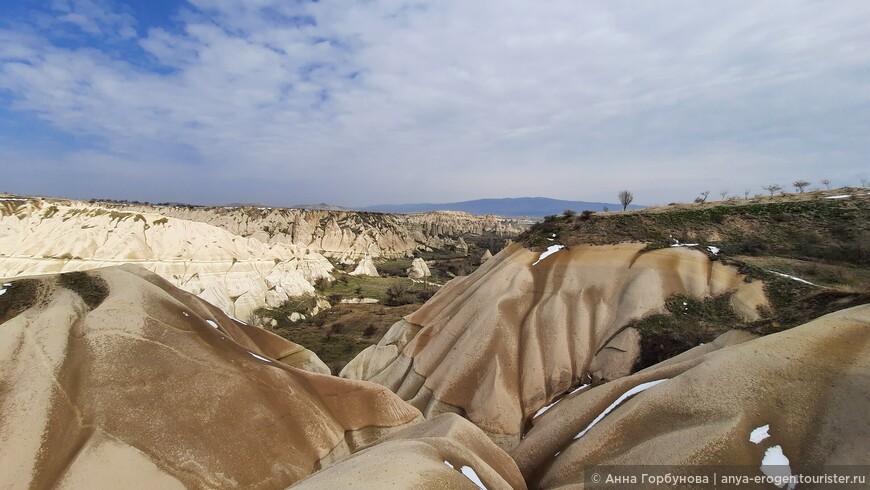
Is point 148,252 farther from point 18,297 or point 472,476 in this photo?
point 472,476

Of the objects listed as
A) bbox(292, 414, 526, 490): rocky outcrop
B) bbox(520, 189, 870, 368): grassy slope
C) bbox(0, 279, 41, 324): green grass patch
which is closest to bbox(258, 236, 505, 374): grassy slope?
bbox(0, 279, 41, 324): green grass patch

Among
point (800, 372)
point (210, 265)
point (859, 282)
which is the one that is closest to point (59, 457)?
point (800, 372)

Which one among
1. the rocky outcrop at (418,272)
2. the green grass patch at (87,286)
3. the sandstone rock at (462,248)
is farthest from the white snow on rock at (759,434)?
the sandstone rock at (462,248)

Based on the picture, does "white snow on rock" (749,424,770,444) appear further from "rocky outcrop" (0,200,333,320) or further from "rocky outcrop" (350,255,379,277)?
"rocky outcrop" (350,255,379,277)

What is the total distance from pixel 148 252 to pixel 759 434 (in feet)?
190

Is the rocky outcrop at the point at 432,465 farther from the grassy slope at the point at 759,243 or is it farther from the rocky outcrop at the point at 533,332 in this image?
the grassy slope at the point at 759,243

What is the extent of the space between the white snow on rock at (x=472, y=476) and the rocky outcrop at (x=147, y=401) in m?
6.05

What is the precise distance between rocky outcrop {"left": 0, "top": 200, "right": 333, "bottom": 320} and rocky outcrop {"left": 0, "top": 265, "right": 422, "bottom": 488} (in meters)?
32.9

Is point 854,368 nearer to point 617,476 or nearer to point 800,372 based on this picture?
point 800,372

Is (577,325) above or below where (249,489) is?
above

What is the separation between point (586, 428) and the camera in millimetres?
12164

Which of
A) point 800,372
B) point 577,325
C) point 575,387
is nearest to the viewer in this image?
point 800,372

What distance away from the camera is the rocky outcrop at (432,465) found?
25.0 ft

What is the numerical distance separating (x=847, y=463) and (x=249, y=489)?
13.9 metres
